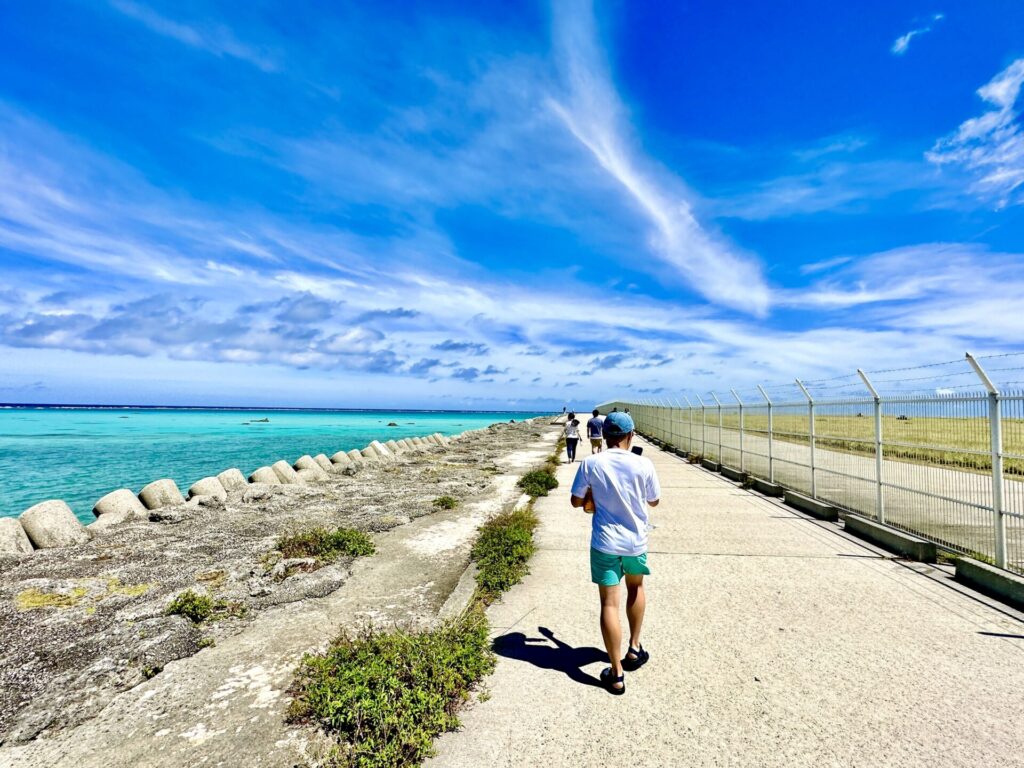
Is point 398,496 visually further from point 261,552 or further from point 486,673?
point 486,673

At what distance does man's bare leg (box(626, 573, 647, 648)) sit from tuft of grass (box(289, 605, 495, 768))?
1130mm

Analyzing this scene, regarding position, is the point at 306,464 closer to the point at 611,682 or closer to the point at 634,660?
the point at 634,660

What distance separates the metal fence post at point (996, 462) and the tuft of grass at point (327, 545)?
7591 millimetres

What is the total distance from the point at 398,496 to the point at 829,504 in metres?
9.18

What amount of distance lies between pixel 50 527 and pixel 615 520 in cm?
921

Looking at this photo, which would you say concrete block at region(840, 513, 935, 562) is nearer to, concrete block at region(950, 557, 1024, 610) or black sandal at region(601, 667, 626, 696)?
concrete block at region(950, 557, 1024, 610)

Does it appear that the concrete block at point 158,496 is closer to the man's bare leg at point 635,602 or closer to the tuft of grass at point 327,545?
the tuft of grass at point 327,545

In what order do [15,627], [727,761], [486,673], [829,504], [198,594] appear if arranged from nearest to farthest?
[727,761], [486,673], [15,627], [198,594], [829,504]

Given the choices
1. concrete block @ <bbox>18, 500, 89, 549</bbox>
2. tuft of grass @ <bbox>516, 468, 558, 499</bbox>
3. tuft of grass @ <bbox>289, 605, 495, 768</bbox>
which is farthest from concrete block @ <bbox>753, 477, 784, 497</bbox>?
concrete block @ <bbox>18, 500, 89, 549</bbox>

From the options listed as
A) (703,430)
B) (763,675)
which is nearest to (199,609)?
(763,675)

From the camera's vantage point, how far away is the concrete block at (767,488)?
12.3 m

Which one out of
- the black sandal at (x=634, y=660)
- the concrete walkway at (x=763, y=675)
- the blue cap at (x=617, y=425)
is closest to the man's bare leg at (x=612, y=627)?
the concrete walkway at (x=763, y=675)

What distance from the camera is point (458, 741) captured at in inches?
127

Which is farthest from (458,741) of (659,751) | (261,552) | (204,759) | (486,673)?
(261,552)
